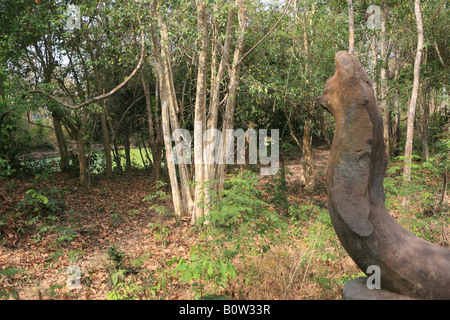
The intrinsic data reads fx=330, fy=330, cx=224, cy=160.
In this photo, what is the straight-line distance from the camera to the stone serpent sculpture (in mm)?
2869

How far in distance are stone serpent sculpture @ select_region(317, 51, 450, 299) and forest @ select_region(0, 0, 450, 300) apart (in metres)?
1.28

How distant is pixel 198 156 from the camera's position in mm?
7234

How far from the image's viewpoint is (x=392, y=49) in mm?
13734

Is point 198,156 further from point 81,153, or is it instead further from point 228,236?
point 81,153

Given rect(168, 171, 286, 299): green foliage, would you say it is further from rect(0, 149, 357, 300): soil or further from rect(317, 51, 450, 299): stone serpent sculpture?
rect(317, 51, 450, 299): stone serpent sculpture

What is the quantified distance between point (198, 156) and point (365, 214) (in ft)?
15.5

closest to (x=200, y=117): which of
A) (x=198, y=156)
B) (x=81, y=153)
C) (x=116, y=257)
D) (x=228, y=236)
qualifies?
(x=198, y=156)

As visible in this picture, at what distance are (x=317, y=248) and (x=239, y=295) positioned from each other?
1.41m

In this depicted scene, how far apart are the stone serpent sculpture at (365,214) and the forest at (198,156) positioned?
1281 millimetres

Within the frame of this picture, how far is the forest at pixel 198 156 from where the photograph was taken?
4.71 meters

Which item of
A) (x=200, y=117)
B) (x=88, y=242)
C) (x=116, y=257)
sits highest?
(x=200, y=117)

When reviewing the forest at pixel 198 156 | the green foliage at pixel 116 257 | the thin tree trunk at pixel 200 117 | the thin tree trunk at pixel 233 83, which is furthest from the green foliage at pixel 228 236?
the thin tree trunk at pixel 233 83

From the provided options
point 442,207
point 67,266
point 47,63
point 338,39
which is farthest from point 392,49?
point 67,266

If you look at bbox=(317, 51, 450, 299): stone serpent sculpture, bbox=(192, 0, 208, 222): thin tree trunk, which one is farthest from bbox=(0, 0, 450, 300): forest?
bbox=(317, 51, 450, 299): stone serpent sculpture
